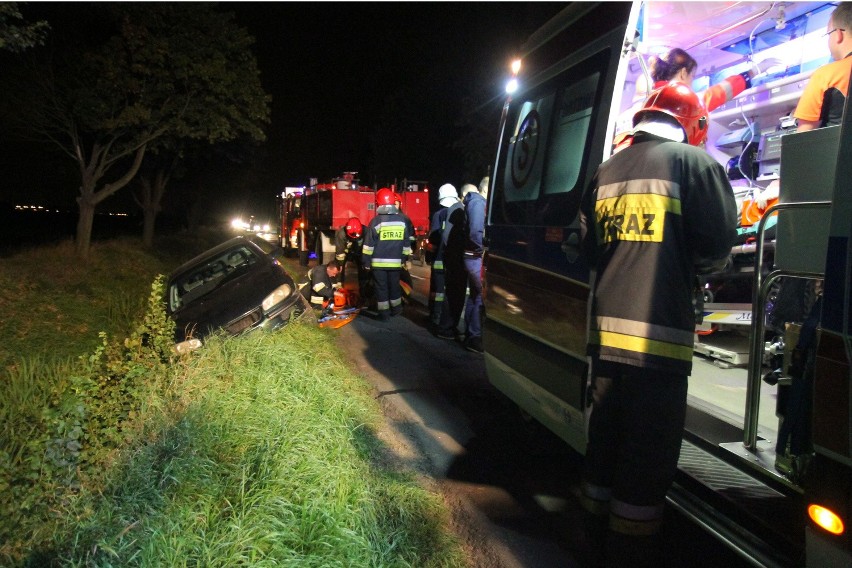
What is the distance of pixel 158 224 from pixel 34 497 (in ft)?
122

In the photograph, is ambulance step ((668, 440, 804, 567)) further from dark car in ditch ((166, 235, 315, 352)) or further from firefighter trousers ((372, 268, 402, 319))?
firefighter trousers ((372, 268, 402, 319))

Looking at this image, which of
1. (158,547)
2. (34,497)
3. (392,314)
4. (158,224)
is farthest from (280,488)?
(158,224)

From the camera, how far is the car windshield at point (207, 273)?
609 centimetres

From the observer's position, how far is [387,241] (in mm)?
7812

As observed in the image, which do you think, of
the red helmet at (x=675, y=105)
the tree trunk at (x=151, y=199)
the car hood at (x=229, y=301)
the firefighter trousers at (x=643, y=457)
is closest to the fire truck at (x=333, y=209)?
the tree trunk at (x=151, y=199)

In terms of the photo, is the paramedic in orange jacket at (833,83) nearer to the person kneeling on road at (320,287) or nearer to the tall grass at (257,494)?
the tall grass at (257,494)

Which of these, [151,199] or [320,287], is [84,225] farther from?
[320,287]

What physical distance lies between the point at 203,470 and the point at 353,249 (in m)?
6.94

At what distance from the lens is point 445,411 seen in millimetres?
4742

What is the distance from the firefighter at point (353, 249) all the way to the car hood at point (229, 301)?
3.21 meters

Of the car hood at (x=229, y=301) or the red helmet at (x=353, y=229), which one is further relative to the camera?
the red helmet at (x=353, y=229)

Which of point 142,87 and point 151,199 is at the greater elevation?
point 142,87

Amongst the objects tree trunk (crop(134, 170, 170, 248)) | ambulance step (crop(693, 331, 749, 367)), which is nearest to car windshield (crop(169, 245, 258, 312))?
ambulance step (crop(693, 331, 749, 367))

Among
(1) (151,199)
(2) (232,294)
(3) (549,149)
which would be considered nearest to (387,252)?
(2) (232,294)
